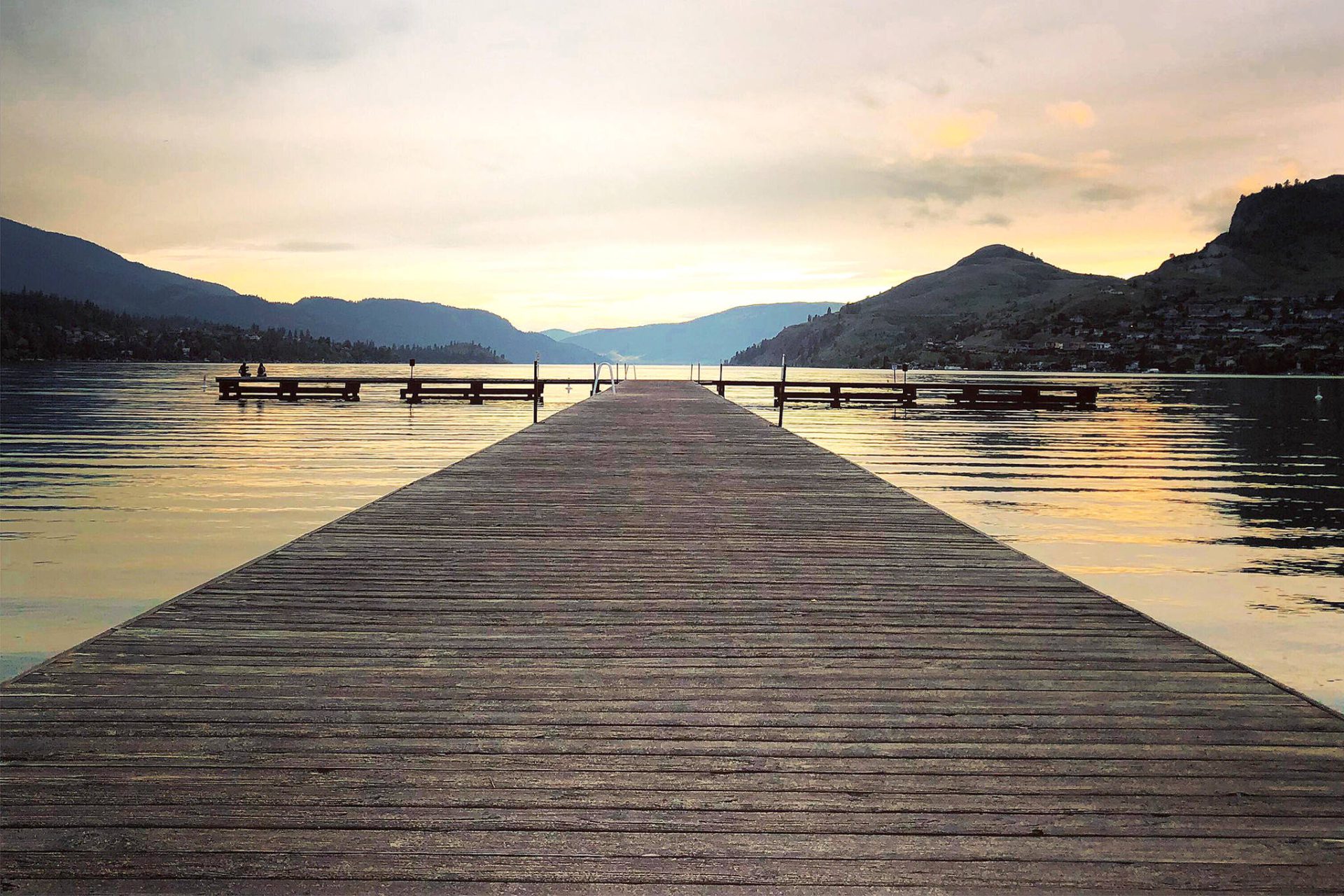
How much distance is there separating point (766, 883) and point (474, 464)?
1116 centimetres

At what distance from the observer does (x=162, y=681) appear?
421 centimetres

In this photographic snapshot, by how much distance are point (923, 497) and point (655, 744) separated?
1393 cm

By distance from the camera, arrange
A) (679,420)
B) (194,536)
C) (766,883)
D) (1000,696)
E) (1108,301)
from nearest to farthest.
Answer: (766,883) → (1000,696) → (194,536) → (679,420) → (1108,301)

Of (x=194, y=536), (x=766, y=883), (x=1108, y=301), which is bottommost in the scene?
(x=194, y=536)

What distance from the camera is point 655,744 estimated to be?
3592 millimetres

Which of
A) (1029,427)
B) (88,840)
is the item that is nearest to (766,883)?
(88,840)

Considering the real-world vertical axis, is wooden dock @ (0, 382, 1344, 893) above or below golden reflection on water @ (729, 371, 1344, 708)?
above

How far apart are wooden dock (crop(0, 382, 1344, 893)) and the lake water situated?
129 inches

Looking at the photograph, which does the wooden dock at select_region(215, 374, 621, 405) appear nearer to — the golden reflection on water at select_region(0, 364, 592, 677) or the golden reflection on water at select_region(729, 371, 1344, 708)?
the golden reflection on water at select_region(0, 364, 592, 677)

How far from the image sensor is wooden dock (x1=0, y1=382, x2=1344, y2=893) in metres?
2.83

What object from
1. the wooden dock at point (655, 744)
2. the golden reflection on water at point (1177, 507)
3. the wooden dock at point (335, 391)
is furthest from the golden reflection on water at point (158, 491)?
the wooden dock at point (335, 391)

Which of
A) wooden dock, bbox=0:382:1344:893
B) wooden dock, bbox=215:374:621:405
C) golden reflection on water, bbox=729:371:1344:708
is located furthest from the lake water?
wooden dock, bbox=215:374:621:405

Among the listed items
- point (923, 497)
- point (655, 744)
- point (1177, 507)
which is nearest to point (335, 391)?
point (923, 497)

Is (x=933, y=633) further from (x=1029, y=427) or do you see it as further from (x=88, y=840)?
(x=1029, y=427)
